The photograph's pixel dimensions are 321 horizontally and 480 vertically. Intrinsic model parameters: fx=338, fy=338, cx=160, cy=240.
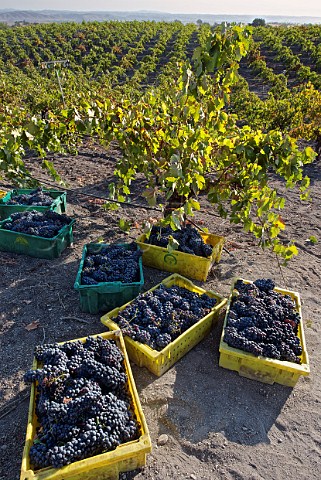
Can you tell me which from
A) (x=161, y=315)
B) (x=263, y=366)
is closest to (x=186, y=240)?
(x=161, y=315)

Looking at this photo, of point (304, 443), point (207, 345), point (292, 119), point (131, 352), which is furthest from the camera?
point (292, 119)

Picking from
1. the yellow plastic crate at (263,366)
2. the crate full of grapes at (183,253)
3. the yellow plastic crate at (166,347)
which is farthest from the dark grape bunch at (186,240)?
the yellow plastic crate at (263,366)

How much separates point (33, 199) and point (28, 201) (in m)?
0.08

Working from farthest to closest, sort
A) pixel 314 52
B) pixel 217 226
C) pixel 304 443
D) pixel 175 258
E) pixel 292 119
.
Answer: pixel 314 52 < pixel 292 119 < pixel 217 226 < pixel 175 258 < pixel 304 443

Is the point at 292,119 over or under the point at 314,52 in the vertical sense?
under

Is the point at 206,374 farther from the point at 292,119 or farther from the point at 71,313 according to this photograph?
the point at 292,119

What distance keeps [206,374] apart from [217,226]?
3061 millimetres

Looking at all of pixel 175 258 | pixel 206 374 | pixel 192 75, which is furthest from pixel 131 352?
pixel 192 75

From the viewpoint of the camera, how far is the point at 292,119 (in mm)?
9844

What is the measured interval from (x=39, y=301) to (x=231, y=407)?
96.6 inches

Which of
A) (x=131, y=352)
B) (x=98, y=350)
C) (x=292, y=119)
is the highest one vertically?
(x=292, y=119)

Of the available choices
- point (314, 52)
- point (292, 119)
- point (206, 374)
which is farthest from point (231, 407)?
point (314, 52)

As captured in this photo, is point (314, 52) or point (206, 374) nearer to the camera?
point (206, 374)

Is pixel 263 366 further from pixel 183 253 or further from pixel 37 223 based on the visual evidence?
pixel 37 223
